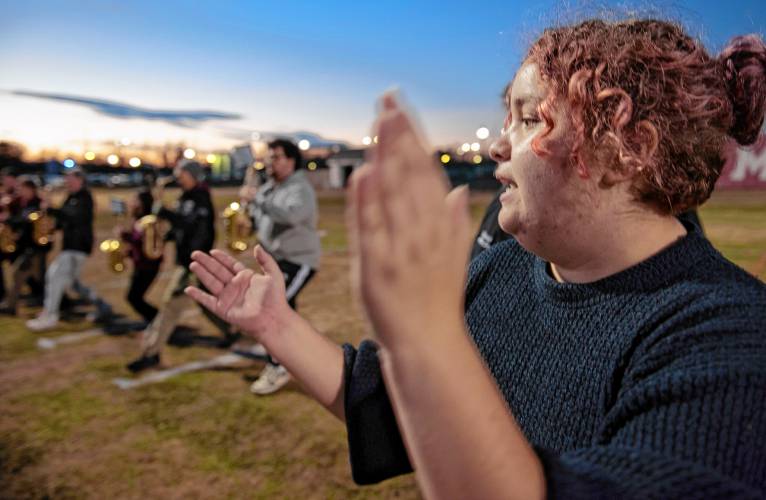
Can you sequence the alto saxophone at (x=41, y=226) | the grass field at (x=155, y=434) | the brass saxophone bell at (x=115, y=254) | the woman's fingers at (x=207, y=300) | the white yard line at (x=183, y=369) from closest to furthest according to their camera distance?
the woman's fingers at (x=207, y=300)
the grass field at (x=155, y=434)
the white yard line at (x=183, y=369)
the brass saxophone bell at (x=115, y=254)
the alto saxophone at (x=41, y=226)

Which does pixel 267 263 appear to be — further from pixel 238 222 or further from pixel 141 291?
pixel 141 291

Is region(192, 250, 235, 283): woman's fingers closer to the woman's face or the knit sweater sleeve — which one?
the woman's face

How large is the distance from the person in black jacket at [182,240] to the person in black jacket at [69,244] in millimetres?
2107

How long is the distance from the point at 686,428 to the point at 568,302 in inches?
17.1

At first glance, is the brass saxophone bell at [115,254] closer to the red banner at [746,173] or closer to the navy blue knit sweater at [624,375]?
the navy blue knit sweater at [624,375]

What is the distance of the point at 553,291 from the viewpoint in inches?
47.7

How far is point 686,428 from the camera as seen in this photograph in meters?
0.75

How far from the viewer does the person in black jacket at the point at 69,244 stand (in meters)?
7.41

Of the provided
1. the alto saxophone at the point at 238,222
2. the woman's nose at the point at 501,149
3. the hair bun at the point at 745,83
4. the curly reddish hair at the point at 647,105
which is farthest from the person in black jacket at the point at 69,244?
the hair bun at the point at 745,83

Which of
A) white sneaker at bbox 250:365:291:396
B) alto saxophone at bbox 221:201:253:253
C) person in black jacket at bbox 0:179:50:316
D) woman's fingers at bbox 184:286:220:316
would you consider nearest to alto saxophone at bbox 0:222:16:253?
person in black jacket at bbox 0:179:50:316

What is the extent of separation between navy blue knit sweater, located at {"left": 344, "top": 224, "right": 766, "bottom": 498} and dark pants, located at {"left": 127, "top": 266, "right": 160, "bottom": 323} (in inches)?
238

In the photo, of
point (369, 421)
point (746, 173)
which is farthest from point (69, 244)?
point (746, 173)

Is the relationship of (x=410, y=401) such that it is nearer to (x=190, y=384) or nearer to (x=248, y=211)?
(x=190, y=384)

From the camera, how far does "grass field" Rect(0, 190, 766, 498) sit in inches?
145
